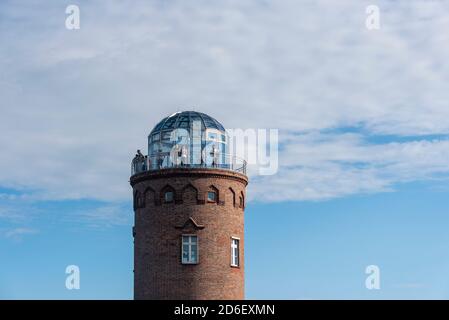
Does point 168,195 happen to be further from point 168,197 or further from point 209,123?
point 209,123

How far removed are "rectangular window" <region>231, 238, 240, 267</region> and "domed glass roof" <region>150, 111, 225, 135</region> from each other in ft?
23.9

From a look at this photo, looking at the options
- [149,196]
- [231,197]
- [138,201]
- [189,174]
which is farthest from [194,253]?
[138,201]

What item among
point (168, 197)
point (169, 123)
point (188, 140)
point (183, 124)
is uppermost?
point (169, 123)

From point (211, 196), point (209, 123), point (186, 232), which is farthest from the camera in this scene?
point (209, 123)

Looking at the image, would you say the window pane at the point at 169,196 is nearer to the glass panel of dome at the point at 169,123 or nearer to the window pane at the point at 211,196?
the window pane at the point at 211,196

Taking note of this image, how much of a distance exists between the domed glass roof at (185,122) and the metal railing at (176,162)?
1860mm

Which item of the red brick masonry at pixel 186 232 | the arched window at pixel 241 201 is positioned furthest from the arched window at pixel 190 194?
the arched window at pixel 241 201

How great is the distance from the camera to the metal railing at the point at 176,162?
201 ft

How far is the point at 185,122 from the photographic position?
62531 mm

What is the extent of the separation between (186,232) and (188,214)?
1.10 meters

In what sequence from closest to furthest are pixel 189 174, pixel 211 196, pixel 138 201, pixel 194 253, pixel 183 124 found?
pixel 194 253
pixel 189 174
pixel 211 196
pixel 183 124
pixel 138 201
